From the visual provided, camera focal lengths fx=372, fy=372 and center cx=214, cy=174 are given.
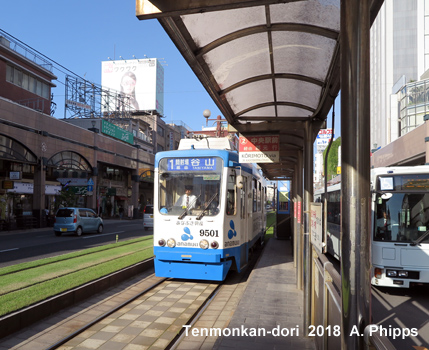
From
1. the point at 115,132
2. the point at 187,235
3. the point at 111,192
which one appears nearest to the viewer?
the point at 187,235

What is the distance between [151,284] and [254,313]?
12.0 feet

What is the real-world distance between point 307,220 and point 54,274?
6399 millimetres

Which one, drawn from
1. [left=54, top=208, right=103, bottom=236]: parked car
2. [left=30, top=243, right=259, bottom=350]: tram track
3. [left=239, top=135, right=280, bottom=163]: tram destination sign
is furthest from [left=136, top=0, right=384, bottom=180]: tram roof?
[left=54, top=208, right=103, bottom=236]: parked car

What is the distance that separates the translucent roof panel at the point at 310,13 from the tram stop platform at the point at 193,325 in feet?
13.5

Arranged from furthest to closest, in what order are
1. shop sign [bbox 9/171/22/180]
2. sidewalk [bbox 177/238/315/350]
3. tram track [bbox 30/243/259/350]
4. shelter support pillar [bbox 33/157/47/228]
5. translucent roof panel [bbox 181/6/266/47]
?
1. shelter support pillar [bbox 33/157/47/228]
2. shop sign [bbox 9/171/22/180]
3. tram track [bbox 30/243/259/350]
4. sidewalk [bbox 177/238/315/350]
5. translucent roof panel [bbox 181/6/266/47]

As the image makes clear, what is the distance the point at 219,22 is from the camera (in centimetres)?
417

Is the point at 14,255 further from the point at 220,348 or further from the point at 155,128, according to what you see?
the point at 155,128

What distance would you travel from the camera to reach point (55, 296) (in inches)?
269

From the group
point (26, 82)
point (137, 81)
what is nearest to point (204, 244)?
point (26, 82)

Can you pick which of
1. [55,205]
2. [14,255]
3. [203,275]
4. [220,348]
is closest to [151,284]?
[203,275]

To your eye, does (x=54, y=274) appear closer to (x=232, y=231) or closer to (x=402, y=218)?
(x=232, y=231)

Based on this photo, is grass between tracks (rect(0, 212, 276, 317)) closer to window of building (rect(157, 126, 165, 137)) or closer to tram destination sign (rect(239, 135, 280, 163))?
tram destination sign (rect(239, 135, 280, 163))

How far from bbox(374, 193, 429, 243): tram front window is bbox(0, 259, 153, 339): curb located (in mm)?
6292

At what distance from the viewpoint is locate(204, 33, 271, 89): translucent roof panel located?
4723mm
